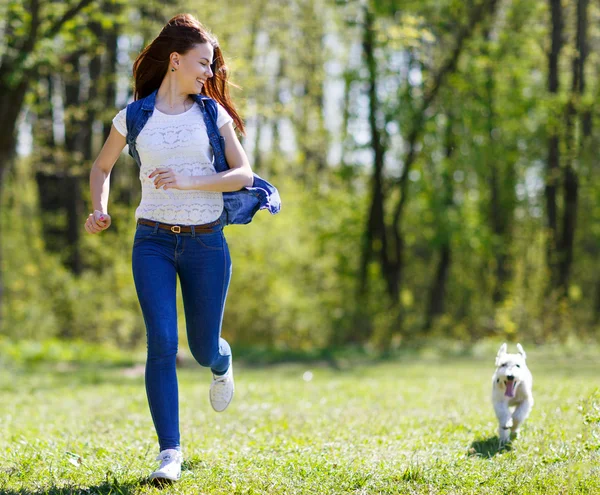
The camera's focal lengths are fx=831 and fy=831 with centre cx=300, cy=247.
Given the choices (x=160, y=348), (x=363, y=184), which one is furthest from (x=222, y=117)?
(x=363, y=184)

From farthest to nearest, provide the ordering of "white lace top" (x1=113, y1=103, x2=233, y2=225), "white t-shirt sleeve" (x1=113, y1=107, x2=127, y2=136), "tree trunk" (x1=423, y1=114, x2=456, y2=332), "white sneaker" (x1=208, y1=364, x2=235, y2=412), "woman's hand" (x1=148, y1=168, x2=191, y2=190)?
"tree trunk" (x1=423, y1=114, x2=456, y2=332)
"white sneaker" (x1=208, y1=364, x2=235, y2=412)
"white t-shirt sleeve" (x1=113, y1=107, x2=127, y2=136)
"white lace top" (x1=113, y1=103, x2=233, y2=225)
"woman's hand" (x1=148, y1=168, x2=191, y2=190)

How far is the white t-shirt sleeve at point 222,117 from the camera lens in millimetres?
4414

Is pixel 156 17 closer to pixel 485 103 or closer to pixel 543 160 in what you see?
pixel 485 103

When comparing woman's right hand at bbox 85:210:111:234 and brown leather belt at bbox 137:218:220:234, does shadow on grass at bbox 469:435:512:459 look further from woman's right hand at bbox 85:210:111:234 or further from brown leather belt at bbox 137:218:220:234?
woman's right hand at bbox 85:210:111:234

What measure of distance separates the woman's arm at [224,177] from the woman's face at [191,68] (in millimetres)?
271

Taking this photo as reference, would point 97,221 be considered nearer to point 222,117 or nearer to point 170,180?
point 170,180

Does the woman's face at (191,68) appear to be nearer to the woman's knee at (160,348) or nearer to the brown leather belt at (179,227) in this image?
the brown leather belt at (179,227)

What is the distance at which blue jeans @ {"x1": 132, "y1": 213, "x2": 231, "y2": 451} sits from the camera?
422 cm

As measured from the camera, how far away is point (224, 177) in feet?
14.0

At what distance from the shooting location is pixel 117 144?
4.45 metres

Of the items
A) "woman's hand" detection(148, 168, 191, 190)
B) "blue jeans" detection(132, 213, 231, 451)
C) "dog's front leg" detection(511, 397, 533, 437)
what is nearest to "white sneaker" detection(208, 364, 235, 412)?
"blue jeans" detection(132, 213, 231, 451)

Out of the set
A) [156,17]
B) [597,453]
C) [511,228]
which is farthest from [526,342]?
[597,453]

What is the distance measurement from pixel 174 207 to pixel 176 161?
9.4 inches

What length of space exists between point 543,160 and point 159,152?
23.2 m
